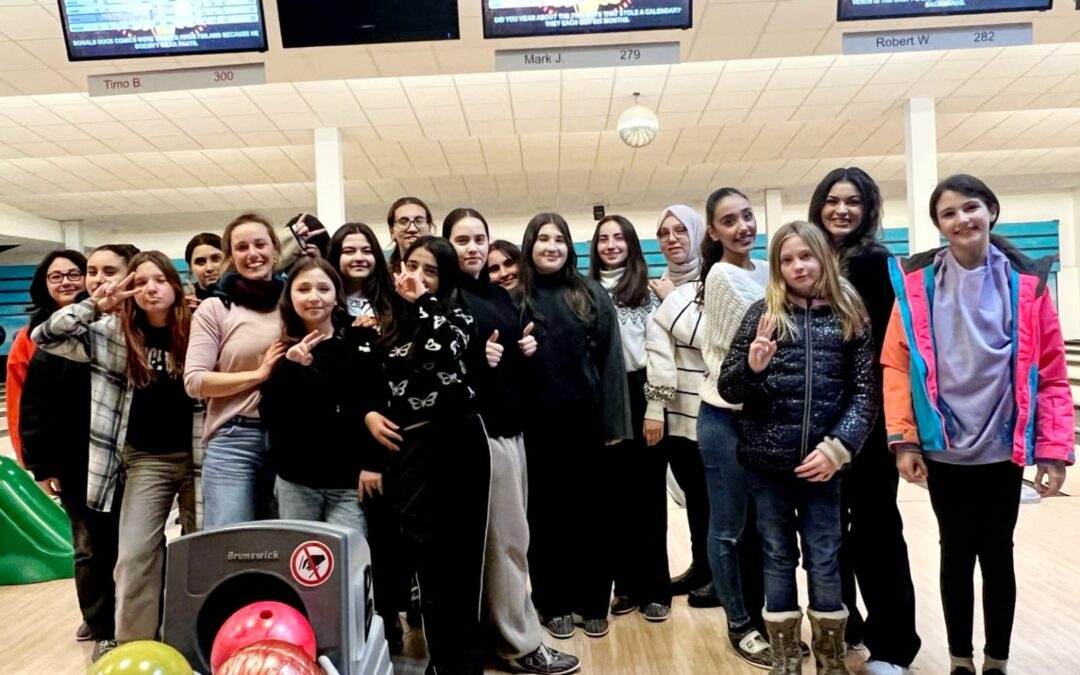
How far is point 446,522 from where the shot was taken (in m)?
1.86

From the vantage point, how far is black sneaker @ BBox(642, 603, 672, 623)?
2439 millimetres

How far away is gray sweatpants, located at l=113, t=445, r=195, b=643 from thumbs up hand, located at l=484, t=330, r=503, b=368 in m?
1.05

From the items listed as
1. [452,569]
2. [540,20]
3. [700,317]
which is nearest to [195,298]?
[452,569]

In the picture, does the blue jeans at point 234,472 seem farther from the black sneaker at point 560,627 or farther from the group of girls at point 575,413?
the black sneaker at point 560,627

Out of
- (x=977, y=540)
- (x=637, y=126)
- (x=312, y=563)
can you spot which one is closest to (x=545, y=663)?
(x=312, y=563)

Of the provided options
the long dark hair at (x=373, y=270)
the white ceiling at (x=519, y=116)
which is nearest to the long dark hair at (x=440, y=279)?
the long dark hair at (x=373, y=270)

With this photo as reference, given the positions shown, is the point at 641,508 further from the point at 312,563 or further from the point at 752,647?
the point at 312,563

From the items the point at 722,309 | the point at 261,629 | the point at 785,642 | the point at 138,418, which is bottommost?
the point at 785,642

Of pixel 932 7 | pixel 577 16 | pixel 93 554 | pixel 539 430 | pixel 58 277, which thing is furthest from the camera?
pixel 577 16

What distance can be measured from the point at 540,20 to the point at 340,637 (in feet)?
9.57

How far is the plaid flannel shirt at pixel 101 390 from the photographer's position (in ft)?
7.07

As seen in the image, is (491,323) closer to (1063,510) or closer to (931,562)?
(931,562)

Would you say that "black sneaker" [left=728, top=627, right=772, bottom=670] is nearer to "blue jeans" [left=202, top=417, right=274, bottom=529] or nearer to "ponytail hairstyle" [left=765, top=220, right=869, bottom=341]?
"ponytail hairstyle" [left=765, top=220, right=869, bottom=341]

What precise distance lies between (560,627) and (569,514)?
39 cm
